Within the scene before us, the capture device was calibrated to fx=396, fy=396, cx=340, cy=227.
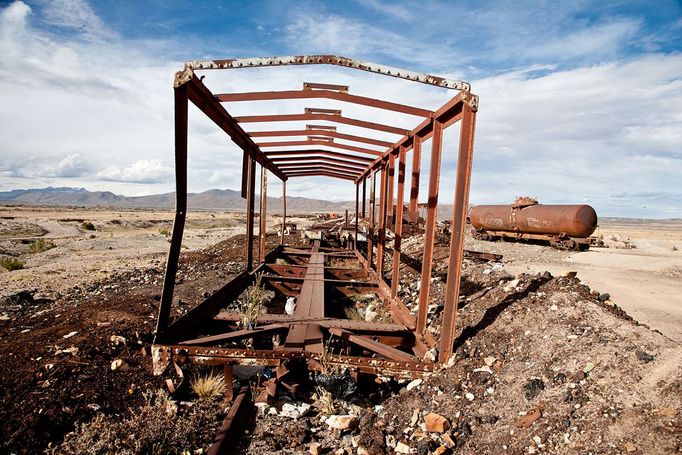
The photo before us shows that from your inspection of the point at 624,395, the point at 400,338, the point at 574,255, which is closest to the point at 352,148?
the point at 400,338

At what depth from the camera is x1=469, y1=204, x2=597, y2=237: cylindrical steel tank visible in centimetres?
1386

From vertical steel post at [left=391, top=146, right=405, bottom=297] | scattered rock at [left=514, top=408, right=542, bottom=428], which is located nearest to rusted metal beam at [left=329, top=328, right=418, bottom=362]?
scattered rock at [left=514, top=408, right=542, bottom=428]

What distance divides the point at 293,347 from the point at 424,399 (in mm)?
1287

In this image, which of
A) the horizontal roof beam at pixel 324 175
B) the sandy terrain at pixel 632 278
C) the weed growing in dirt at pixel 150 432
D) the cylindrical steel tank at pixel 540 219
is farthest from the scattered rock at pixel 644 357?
the cylindrical steel tank at pixel 540 219

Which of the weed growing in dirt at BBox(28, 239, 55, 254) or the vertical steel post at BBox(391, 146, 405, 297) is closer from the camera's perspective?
the vertical steel post at BBox(391, 146, 405, 297)

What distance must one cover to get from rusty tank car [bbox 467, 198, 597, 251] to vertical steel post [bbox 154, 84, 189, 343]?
45.9 ft

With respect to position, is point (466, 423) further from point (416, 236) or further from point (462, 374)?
point (416, 236)

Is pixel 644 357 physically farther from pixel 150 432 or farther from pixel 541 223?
pixel 541 223

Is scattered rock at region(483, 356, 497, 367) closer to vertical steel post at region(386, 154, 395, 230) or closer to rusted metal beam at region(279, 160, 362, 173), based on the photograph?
vertical steel post at region(386, 154, 395, 230)

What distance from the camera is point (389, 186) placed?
7.16 metres

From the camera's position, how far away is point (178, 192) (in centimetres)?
357

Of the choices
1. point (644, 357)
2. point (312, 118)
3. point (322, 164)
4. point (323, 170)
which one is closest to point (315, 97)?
point (312, 118)

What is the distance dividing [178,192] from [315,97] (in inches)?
69.3

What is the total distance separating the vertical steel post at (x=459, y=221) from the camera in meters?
3.42
